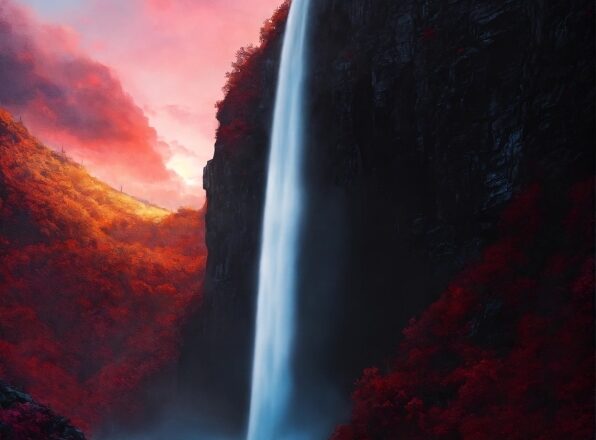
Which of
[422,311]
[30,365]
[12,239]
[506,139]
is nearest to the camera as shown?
[506,139]

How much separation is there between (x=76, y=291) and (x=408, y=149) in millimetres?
29430

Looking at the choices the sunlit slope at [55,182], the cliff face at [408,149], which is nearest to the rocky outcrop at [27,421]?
the cliff face at [408,149]

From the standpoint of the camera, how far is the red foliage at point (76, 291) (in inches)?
1286

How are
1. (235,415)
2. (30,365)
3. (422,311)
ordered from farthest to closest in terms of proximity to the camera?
(30,365) → (235,415) → (422,311)

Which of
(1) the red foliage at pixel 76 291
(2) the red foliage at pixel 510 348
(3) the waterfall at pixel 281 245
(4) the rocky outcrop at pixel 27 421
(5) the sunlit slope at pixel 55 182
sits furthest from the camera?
(5) the sunlit slope at pixel 55 182

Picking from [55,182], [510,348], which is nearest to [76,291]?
[55,182]

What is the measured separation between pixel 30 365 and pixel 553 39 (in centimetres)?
3364

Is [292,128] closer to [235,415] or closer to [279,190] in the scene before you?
[279,190]

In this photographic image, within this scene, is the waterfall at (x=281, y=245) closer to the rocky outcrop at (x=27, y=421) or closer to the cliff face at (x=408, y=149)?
the cliff face at (x=408, y=149)

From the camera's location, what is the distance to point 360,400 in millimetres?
15961

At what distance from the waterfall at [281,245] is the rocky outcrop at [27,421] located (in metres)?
9.68

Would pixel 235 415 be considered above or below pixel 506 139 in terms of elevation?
below

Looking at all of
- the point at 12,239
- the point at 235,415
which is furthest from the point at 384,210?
the point at 12,239

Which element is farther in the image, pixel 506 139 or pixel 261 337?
pixel 261 337
